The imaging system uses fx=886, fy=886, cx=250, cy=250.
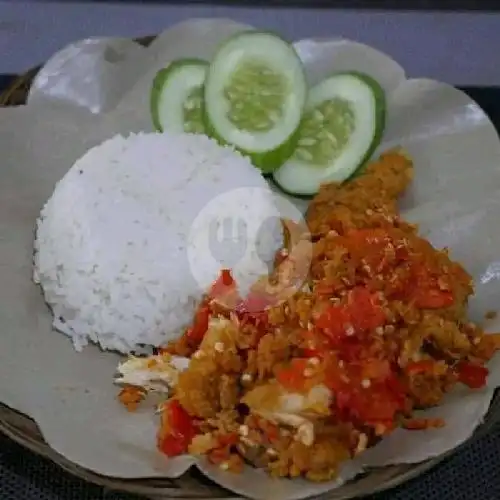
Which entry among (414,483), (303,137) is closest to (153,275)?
(303,137)

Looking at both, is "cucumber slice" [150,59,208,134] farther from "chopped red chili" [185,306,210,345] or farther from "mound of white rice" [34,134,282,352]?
"chopped red chili" [185,306,210,345]

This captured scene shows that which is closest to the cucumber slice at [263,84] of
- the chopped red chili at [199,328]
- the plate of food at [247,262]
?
the plate of food at [247,262]

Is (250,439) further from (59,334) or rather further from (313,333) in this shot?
(59,334)

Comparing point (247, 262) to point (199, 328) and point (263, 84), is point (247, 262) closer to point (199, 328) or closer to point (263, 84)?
point (199, 328)

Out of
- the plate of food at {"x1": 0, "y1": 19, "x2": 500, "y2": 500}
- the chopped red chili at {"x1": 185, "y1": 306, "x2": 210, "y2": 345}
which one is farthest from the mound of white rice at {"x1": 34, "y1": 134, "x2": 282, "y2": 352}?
the chopped red chili at {"x1": 185, "y1": 306, "x2": 210, "y2": 345}

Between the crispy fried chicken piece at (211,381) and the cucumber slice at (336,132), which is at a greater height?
the cucumber slice at (336,132)

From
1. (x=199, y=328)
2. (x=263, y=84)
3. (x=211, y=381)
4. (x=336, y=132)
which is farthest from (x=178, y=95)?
(x=211, y=381)

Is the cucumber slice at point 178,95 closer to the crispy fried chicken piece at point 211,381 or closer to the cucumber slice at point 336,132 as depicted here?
the cucumber slice at point 336,132
